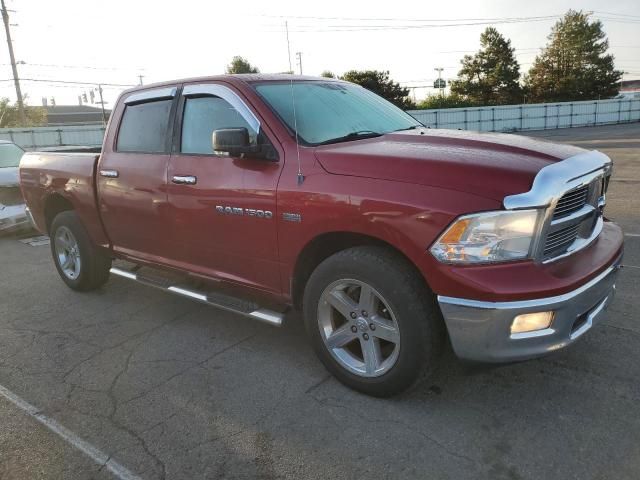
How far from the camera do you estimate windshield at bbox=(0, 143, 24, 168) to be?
356 inches

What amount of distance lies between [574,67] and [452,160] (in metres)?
67.8

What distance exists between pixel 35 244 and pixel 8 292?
8.79 ft

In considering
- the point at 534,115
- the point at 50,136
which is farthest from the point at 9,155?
the point at 534,115

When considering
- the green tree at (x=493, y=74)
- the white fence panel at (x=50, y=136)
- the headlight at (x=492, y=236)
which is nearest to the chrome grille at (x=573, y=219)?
the headlight at (x=492, y=236)

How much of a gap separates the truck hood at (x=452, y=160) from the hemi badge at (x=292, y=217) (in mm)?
329

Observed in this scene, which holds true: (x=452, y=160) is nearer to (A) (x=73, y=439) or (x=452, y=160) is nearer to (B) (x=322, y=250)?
(B) (x=322, y=250)

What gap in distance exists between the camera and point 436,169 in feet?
8.79

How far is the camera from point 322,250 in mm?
3232

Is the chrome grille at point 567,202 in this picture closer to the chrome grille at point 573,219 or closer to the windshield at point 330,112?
the chrome grille at point 573,219

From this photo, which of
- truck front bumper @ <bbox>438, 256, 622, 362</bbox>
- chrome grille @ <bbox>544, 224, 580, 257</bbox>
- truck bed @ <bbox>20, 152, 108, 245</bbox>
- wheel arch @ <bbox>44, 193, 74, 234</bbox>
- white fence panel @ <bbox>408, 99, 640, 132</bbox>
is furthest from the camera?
white fence panel @ <bbox>408, 99, 640, 132</bbox>

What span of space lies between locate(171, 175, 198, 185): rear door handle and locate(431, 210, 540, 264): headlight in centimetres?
189

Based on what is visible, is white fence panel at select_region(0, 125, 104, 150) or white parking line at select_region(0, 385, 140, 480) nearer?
white parking line at select_region(0, 385, 140, 480)

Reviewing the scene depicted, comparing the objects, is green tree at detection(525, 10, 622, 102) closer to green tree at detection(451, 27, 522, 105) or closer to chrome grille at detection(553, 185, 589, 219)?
green tree at detection(451, 27, 522, 105)

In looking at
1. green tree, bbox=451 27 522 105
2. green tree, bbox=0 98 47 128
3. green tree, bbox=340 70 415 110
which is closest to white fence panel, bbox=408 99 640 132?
green tree, bbox=340 70 415 110
